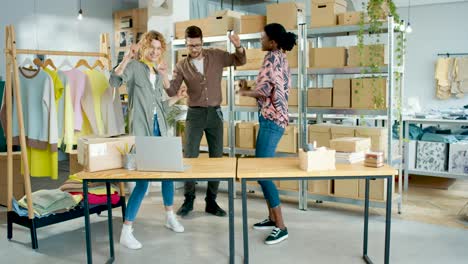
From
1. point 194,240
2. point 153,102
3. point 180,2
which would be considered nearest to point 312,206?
point 194,240

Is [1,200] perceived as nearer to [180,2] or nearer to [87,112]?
Result: [87,112]

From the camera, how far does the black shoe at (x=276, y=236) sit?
12.2ft

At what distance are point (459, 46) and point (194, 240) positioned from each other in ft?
26.4

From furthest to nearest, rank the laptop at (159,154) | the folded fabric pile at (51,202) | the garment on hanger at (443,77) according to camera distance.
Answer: the garment on hanger at (443,77), the folded fabric pile at (51,202), the laptop at (159,154)

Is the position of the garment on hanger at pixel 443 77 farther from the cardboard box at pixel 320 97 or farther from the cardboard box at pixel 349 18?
the cardboard box at pixel 320 97

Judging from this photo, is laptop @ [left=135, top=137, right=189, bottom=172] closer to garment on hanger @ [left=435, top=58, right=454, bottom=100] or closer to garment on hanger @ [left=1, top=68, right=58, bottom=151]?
garment on hanger @ [left=1, top=68, right=58, bottom=151]

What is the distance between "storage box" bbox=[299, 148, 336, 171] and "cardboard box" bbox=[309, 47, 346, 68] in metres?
1.86

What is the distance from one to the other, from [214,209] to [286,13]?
207 centimetres

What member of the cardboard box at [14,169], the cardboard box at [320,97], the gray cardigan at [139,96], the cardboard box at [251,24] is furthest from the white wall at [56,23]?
the cardboard box at [320,97]

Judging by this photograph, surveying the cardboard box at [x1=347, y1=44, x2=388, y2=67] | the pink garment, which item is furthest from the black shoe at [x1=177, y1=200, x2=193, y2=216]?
the cardboard box at [x1=347, y1=44, x2=388, y2=67]

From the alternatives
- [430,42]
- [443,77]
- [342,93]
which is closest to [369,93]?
[342,93]

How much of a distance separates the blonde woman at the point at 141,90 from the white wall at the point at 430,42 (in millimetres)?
7792

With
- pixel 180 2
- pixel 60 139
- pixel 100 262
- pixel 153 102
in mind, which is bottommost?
pixel 100 262

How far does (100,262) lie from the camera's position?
343cm
